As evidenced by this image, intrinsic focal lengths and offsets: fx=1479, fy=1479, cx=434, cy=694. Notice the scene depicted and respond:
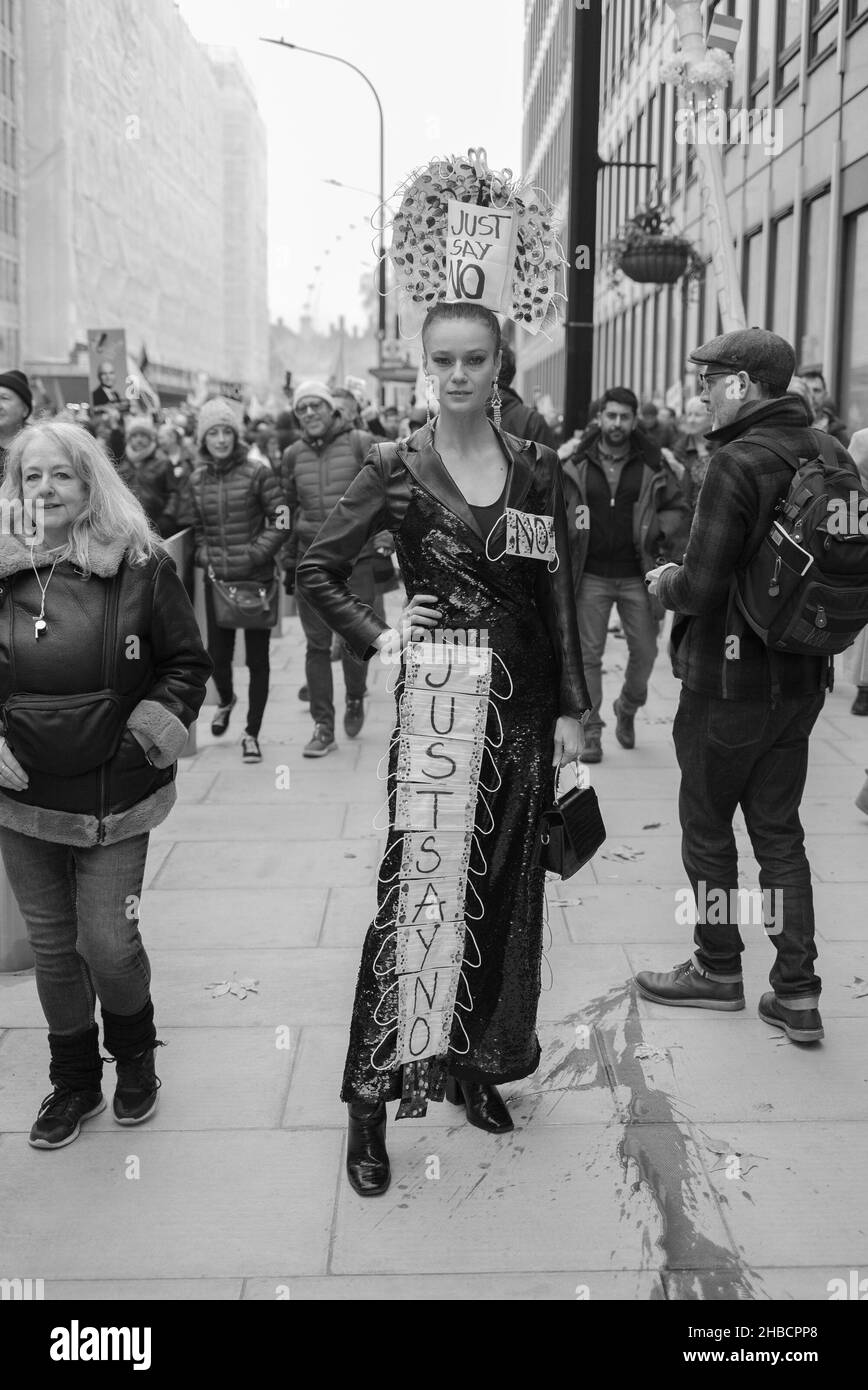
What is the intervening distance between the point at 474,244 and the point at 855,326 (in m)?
11.8

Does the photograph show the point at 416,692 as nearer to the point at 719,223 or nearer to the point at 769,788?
the point at 769,788

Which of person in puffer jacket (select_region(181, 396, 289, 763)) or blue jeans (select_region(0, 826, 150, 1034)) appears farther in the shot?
person in puffer jacket (select_region(181, 396, 289, 763))

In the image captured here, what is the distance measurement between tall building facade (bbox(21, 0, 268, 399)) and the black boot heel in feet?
134

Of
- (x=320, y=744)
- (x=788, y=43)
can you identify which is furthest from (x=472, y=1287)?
(x=788, y=43)

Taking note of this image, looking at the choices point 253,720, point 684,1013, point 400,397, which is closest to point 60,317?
point 400,397

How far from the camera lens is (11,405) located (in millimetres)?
5348

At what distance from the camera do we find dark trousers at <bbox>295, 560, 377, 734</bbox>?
827 cm

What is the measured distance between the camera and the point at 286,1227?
10.7 ft

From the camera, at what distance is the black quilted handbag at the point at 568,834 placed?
3.49m

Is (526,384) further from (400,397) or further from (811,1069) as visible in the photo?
(811,1069)

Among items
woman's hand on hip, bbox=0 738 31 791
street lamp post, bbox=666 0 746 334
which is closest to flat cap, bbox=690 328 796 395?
woman's hand on hip, bbox=0 738 31 791

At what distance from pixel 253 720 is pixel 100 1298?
5.34m

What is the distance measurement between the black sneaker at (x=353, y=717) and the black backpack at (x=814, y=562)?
4903 mm

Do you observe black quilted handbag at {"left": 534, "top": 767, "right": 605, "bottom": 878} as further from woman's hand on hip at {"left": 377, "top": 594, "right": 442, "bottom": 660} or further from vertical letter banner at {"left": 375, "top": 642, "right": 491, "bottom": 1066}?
woman's hand on hip at {"left": 377, "top": 594, "right": 442, "bottom": 660}
